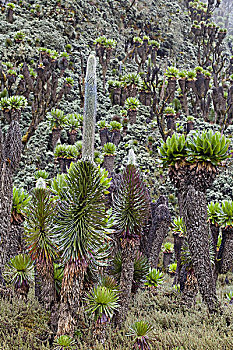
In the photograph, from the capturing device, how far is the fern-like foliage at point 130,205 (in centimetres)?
576

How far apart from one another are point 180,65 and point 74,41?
10.9 meters

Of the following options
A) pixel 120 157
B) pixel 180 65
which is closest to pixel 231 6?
pixel 180 65

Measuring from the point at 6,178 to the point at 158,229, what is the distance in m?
4.96

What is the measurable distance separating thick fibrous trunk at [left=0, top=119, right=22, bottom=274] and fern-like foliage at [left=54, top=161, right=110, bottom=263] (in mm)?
2493

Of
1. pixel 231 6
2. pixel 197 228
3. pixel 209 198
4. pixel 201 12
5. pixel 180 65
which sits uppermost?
pixel 231 6

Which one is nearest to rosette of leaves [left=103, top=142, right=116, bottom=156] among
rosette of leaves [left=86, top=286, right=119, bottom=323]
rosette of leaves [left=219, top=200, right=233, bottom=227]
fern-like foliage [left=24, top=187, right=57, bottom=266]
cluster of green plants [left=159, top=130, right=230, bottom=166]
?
rosette of leaves [left=219, top=200, right=233, bottom=227]

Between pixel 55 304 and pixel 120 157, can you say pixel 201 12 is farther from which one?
pixel 55 304

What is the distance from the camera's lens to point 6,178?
705 centimetres

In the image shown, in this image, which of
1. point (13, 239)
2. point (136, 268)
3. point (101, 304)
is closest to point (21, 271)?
point (13, 239)

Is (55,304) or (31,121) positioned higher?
(31,121)

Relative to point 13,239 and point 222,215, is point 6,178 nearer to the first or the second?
point 13,239

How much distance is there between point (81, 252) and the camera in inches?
185

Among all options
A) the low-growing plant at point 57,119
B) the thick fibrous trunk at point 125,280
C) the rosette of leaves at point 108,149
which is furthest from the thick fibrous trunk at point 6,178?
the low-growing plant at point 57,119

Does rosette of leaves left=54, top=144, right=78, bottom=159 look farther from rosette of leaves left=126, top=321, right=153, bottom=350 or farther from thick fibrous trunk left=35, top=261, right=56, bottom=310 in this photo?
rosette of leaves left=126, top=321, right=153, bottom=350
